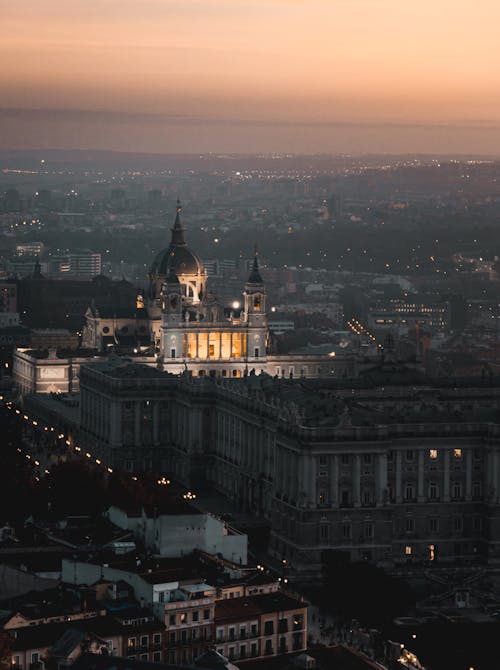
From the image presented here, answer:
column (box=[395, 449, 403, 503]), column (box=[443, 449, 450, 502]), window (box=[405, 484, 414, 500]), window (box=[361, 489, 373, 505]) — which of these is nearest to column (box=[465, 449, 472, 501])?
column (box=[443, 449, 450, 502])

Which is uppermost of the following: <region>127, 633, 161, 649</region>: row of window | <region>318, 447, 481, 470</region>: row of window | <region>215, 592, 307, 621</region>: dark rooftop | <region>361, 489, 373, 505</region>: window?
<region>318, 447, 481, 470</region>: row of window

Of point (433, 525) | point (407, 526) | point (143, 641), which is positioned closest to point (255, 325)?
point (433, 525)

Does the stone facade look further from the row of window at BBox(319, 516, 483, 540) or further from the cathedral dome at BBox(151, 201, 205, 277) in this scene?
the cathedral dome at BBox(151, 201, 205, 277)

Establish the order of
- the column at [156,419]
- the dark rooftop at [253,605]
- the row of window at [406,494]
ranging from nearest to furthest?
the dark rooftop at [253,605], the row of window at [406,494], the column at [156,419]

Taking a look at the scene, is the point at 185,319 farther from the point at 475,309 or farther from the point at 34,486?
the point at 475,309

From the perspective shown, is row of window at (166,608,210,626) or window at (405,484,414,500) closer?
row of window at (166,608,210,626)

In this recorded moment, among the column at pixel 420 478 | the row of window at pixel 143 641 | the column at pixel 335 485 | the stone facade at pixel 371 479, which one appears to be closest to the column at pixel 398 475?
the stone facade at pixel 371 479

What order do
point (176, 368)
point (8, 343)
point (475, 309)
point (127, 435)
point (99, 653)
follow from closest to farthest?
point (99, 653), point (127, 435), point (176, 368), point (8, 343), point (475, 309)

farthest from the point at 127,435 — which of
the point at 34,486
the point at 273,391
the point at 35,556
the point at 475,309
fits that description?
the point at 475,309

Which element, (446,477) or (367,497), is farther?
(446,477)

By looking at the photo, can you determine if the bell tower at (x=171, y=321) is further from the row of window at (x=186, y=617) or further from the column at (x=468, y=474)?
the row of window at (x=186, y=617)

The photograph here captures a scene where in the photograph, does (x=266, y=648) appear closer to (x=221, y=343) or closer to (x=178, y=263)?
(x=221, y=343)
